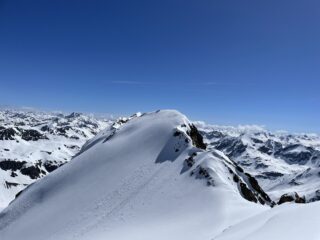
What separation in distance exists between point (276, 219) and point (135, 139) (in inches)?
2195

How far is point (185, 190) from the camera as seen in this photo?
175ft

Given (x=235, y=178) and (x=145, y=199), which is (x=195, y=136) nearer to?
(x=235, y=178)

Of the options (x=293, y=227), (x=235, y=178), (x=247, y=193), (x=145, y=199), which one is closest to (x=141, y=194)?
(x=145, y=199)

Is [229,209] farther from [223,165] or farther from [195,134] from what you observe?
[195,134]

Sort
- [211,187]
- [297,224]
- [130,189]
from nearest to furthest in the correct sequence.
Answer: [297,224] < [211,187] < [130,189]

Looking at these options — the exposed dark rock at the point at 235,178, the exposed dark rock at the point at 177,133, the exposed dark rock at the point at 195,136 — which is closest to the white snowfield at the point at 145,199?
the exposed dark rock at the point at 177,133

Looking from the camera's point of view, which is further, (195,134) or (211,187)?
(195,134)

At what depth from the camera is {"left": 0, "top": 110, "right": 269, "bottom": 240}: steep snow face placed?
4372 centimetres

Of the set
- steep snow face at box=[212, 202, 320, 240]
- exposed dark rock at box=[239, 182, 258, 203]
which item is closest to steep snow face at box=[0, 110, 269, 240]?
exposed dark rock at box=[239, 182, 258, 203]

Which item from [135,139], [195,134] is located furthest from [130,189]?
[195,134]

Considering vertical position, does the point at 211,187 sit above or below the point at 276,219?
below

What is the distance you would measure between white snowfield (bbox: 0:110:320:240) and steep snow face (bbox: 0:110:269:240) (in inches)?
5.4

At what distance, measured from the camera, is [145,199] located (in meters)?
53.9

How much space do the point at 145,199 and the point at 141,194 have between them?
2.07 m
